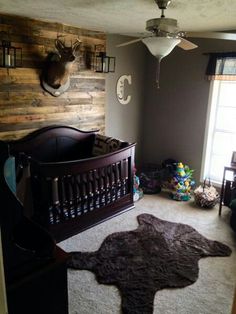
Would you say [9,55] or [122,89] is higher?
[9,55]

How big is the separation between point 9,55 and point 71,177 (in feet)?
4.71

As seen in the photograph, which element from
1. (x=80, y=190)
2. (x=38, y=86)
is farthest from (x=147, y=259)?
(x=38, y=86)

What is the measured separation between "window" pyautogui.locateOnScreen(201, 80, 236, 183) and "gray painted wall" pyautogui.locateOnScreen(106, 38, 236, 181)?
3.8 inches

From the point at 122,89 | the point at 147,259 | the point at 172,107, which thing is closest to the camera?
the point at 147,259

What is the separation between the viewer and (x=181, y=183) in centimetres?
439

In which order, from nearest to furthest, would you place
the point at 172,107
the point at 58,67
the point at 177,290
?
1. the point at 177,290
2. the point at 58,67
3. the point at 172,107

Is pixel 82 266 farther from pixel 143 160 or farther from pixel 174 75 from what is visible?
pixel 174 75

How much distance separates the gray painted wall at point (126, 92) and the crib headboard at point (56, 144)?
0.52 m

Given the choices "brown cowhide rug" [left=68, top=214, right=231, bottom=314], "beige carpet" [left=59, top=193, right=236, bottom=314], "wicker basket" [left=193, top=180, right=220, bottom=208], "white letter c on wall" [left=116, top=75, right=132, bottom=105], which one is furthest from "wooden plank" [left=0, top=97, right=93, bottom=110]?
"wicker basket" [left=193, top=180, right=220, bottom=208]

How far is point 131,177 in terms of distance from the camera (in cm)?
397

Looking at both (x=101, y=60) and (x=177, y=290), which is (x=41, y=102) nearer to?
(x=101, y=60)

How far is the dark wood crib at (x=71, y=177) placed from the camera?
10.00ft

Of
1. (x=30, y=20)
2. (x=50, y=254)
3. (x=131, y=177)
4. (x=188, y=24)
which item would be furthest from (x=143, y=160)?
(x=50, y=254)

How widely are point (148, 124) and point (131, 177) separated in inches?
57.3
